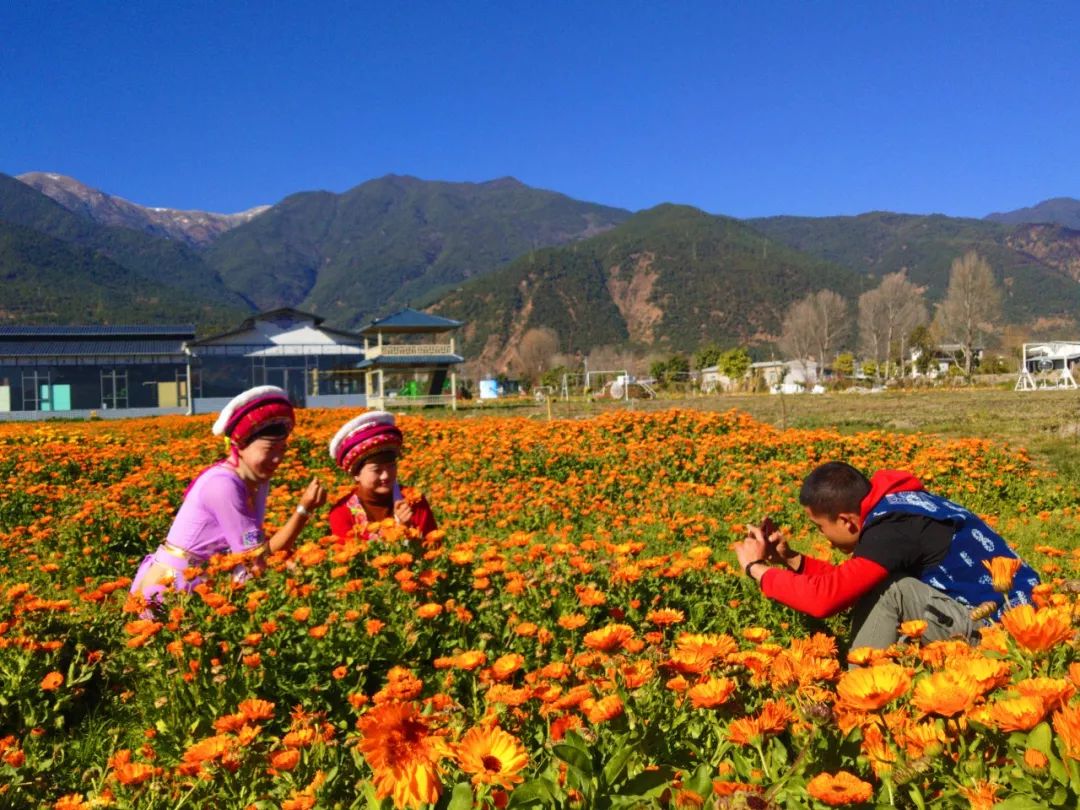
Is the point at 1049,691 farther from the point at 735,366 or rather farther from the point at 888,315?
A: the point at 888,315

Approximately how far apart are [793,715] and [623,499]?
6.02m

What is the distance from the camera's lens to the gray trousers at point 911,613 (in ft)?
9.57

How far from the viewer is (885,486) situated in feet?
10.3

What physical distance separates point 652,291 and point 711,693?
Result: 146 metres

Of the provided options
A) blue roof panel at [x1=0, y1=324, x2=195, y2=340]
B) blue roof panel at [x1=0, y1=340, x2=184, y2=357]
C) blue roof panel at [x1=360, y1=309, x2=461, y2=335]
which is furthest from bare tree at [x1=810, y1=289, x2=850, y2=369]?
blue roof panel at [x1=0, y1=340, x2=184, y2=357]

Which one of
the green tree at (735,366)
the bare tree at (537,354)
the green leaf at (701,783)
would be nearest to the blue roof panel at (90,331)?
the green tree at (735,366)

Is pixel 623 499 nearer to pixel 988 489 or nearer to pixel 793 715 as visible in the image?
pixel 988 489

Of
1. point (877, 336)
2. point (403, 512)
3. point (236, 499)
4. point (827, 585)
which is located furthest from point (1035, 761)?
point (877, 336)

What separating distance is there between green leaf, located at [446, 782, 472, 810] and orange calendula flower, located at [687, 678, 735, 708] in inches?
17.2

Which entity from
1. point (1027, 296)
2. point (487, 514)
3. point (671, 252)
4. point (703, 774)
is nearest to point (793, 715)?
point (703, 774)

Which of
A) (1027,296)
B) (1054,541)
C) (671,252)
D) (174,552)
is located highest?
(671,252)

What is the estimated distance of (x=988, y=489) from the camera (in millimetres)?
7355

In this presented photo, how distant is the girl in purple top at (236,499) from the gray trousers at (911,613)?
2195 millimetres

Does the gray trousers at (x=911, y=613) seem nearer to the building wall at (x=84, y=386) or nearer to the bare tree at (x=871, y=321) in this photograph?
the building wall at (x=84, y=386)
